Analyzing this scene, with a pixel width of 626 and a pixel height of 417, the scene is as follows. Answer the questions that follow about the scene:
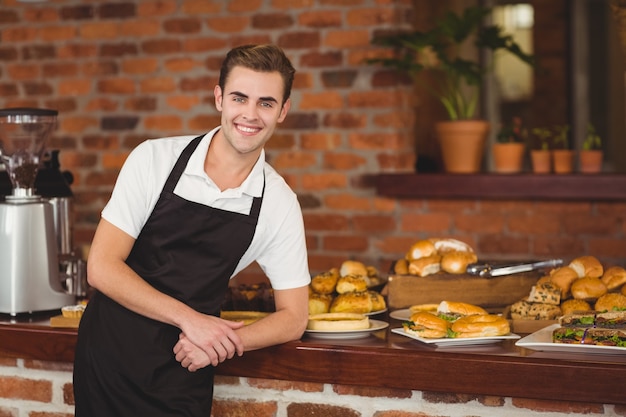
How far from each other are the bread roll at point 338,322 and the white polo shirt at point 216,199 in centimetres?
10

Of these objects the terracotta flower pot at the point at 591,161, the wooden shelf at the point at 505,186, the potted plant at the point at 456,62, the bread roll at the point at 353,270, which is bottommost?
the bread roll at the point at 353,270

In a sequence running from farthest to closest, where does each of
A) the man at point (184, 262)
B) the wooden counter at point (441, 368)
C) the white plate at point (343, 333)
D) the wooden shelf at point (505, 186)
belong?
1. the wooden shelf at point (505, 186)
2. the white plate at point (343, 333)
3. the man at point (184, 262)
4. the wooden counter at point (441, 368)

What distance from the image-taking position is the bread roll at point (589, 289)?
2.36m

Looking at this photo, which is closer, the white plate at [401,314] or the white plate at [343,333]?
the white plate at [343,333]

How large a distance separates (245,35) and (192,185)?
2.12 m

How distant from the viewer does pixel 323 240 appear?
13.4 ft

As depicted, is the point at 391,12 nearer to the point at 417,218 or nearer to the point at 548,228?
the point at 417,218

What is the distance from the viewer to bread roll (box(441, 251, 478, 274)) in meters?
2.49

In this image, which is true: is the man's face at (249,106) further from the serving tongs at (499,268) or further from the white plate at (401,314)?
the serving tongs at (499,268)

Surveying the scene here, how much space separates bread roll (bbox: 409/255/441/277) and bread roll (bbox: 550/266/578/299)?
1.03 ft

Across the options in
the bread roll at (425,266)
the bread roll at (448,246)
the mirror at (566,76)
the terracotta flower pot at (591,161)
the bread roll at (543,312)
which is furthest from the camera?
the mirror at (566,76)

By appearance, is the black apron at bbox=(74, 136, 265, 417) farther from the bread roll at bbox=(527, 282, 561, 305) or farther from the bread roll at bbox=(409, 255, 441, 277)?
the bread roll at bbox=(527, 282, 561, 305)

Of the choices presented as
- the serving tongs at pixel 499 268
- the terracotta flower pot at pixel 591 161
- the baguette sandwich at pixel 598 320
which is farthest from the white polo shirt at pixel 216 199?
the terracotta flower pot at pixel 591 161

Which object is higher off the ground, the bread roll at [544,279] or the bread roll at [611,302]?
the bread roll at [544,279]
